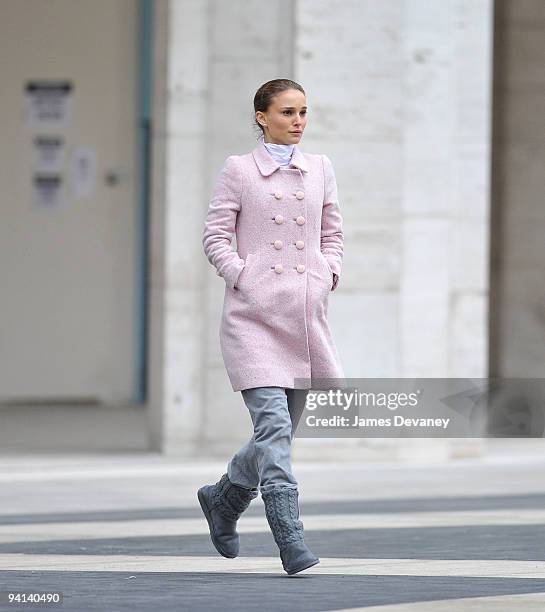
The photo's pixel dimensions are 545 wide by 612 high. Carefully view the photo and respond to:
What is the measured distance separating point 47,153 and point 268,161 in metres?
8.12

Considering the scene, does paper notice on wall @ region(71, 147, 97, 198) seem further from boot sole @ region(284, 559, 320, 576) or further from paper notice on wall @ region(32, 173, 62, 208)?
boot sole @ region(284, 559, 320, 576)

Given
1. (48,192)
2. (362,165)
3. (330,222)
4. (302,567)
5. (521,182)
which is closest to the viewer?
(302,567)

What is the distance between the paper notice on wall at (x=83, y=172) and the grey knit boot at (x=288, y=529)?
844 cm

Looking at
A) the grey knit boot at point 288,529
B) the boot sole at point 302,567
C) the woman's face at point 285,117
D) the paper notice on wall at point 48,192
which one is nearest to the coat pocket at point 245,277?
the woman's face at point 285,117

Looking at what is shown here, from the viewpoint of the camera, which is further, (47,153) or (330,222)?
(47,153)

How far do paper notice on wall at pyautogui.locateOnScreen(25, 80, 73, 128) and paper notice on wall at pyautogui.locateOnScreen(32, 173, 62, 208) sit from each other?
16.2 inches

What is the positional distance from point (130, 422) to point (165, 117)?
8.92 ft

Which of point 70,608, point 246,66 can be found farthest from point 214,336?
point 70,608

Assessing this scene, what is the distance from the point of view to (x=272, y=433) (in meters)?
5.68

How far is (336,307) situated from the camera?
33.9 feet

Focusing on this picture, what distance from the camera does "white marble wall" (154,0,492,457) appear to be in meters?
10.3

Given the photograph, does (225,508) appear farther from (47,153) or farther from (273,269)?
(47,153)

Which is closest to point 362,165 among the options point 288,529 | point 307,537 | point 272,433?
point 307,537

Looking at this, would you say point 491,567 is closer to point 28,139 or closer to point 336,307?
point 336,307
